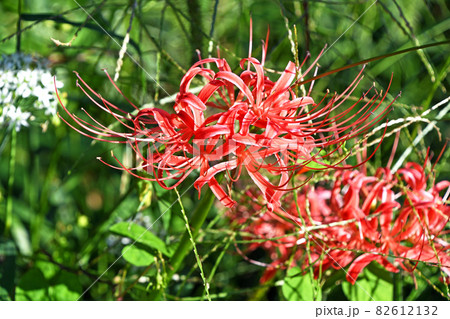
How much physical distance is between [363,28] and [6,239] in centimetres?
97

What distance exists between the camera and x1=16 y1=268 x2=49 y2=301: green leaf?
79cm

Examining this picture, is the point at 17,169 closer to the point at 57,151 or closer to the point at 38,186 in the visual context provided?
the point at 38,186

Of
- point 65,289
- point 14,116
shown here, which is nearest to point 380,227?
point 65,289

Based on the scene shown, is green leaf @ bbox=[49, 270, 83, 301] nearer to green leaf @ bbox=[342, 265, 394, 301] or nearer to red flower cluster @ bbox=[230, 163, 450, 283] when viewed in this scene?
red flower cluster @ bbox=[230, 163, 450, 283]

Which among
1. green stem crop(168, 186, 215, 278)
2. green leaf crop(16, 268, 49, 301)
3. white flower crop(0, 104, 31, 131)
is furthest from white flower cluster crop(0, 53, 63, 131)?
green stem crop(168, 186, 215, 278)

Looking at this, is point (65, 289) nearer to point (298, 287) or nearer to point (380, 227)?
point (298, 287)

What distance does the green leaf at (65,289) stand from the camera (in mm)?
811

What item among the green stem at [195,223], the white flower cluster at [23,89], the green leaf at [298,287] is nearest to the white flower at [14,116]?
the white flower cluster at [23,89]

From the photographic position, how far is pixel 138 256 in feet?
2.53

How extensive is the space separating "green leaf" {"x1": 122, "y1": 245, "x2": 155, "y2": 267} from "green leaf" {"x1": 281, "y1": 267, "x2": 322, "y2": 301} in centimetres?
23

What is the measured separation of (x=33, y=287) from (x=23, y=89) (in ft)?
1.18

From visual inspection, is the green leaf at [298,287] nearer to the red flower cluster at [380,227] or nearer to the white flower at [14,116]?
the red flower cluster at [380,227]

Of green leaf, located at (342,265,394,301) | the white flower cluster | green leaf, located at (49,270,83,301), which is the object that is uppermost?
the white flower cluster

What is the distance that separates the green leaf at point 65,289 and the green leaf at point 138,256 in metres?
0.13
